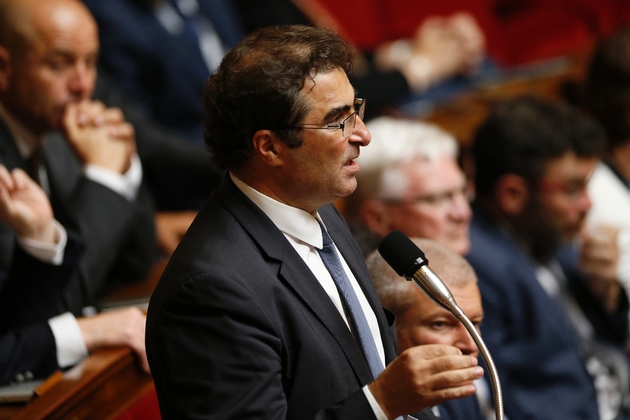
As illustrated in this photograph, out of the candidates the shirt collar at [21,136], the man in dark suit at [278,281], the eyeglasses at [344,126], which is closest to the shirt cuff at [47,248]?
the shirt collar at [21,136]

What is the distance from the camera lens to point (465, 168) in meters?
1.93

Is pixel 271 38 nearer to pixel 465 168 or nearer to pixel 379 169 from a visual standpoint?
pixel 379 169

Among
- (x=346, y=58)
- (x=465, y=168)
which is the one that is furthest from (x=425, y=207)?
(x=346, y=58)

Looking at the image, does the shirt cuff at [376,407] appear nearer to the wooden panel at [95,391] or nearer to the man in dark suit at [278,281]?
the man in dark suit at [278,281]

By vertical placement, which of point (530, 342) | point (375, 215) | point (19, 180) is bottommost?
point (530, 342)

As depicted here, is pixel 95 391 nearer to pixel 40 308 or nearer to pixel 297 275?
pixel 40 308

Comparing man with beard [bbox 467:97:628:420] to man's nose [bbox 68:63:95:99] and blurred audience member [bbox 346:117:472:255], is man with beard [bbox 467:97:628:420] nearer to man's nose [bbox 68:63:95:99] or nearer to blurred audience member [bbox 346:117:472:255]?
blurred audience member [bbox 346:117:472:255]

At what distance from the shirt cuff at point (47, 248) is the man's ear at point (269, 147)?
0.52 meters

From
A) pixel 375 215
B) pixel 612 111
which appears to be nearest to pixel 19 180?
pixel 375 215

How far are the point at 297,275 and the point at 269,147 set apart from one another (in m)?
0.13

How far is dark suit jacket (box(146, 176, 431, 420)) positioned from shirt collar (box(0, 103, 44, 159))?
0.69 m

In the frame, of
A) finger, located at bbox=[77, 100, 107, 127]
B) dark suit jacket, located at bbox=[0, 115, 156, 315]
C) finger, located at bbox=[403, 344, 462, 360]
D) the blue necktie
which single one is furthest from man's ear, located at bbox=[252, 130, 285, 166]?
finger, located at bbox=[77, 100, 107, 127]

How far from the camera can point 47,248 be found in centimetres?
118

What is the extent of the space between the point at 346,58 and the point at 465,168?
1156 mm
